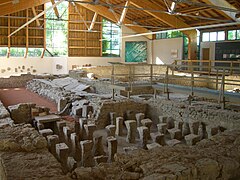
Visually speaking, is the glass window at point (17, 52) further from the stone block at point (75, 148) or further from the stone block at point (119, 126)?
the stone block at point (75, 148)

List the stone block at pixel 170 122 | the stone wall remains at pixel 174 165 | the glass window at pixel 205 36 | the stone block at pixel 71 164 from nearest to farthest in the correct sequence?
1. the stone wall remains at pixel 174 165
2. the stone block at pixel 71 164
3. the stone block at pixel 170 122
4. the glass window at pixel 205 36

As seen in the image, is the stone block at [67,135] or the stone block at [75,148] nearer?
the stone block at [75,148]

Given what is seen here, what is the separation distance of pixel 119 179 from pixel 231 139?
10.5 feet

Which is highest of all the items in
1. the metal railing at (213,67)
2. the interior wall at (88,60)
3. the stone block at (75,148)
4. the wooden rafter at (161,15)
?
the wooden rafter at (161,15)

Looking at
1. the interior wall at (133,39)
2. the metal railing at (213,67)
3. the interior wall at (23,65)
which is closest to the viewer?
the metal railing at (213,67)

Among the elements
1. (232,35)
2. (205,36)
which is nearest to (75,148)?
(232,35)

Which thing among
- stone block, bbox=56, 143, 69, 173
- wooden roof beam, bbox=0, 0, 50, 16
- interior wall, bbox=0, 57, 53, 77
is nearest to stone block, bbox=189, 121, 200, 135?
stone block, bbox=56, 143, 69, 173

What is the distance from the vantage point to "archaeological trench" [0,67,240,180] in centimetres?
467

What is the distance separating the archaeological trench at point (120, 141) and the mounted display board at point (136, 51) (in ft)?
47.7

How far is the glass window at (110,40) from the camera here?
30.3m

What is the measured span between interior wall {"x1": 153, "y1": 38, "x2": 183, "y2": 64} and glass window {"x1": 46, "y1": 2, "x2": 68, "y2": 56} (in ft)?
32.4

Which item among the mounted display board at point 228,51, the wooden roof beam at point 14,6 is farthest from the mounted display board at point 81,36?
the mounted display board at point 228,51

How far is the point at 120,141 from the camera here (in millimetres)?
9727

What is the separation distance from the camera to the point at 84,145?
24.2ft
